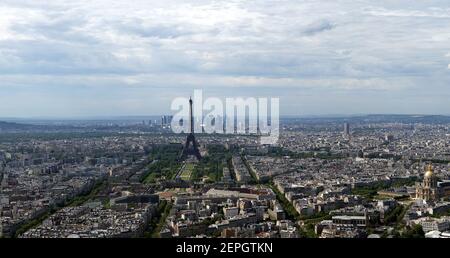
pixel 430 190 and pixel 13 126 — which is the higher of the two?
pixel 13 126

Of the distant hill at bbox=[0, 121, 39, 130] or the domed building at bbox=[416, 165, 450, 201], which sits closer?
the domed building at bbox=[416, 165, 450, 201]

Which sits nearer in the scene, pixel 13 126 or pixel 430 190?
pixel 430 190

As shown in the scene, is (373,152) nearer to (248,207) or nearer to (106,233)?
(248,207)

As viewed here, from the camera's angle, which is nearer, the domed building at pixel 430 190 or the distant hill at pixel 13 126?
the domed building at pixel 430 190

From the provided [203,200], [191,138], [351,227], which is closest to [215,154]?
[191,138]

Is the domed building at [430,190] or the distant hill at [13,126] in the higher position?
the distant hill at [13,126]

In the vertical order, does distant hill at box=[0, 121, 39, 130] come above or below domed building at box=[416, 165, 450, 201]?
above

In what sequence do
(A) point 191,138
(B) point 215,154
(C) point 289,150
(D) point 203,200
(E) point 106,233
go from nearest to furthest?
(E) point 106,233
(D) point 203,200
(A) point 191,138
(B) point 215,154
(C) point 289,150

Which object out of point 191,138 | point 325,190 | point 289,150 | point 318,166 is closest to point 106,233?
point 325,190

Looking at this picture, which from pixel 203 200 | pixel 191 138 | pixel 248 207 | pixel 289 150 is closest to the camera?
pixel 248 207

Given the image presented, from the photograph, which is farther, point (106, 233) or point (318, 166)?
point (318, 166)
